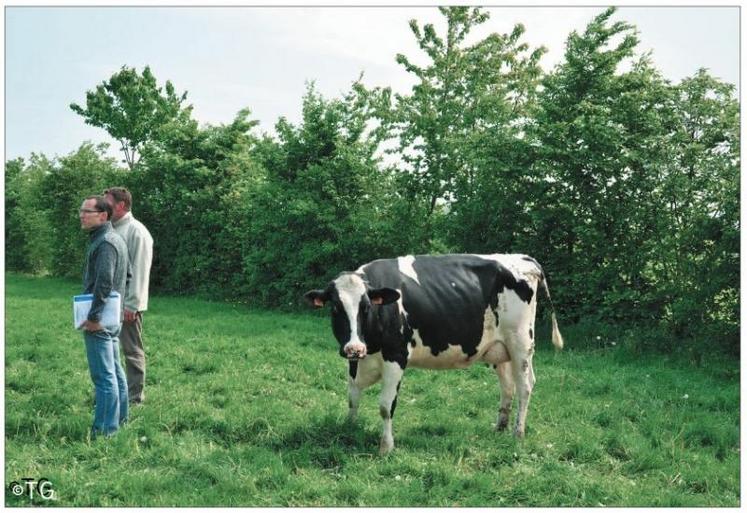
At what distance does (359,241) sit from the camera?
1630 centimetres

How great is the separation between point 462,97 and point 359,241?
5.81 meters

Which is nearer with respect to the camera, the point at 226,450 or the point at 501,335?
the point at 226,450

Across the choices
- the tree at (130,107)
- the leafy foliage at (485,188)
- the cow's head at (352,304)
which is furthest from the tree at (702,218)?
the tree at (130,107)

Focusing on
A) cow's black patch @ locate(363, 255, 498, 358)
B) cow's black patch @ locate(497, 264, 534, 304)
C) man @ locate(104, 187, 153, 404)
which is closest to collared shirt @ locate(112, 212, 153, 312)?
man @ locate(104, 187, 153, 404)

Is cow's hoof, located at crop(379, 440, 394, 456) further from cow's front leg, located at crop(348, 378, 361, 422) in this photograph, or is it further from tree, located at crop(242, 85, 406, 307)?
tree, located at crop(242, 85, 406, 307)

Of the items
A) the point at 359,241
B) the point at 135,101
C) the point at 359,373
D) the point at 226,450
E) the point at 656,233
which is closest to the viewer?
the point at 226,450

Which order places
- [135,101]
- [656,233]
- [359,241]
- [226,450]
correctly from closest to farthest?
[226,450], [656,233], [359,241], [135,101]

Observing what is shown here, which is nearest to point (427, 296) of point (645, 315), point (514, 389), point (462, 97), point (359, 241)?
point (514, 389)

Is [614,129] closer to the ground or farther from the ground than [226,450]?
farther from the ground

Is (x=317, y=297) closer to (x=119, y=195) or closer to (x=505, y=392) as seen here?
(x=505, y=392)

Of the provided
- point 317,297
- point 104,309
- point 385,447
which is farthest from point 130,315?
point 385,447

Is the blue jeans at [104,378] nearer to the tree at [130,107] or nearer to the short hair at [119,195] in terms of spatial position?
the short hair at [119,195]

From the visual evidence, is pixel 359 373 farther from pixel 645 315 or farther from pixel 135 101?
pixel 135 101

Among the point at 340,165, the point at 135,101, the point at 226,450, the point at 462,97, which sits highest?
the point at 135,101
